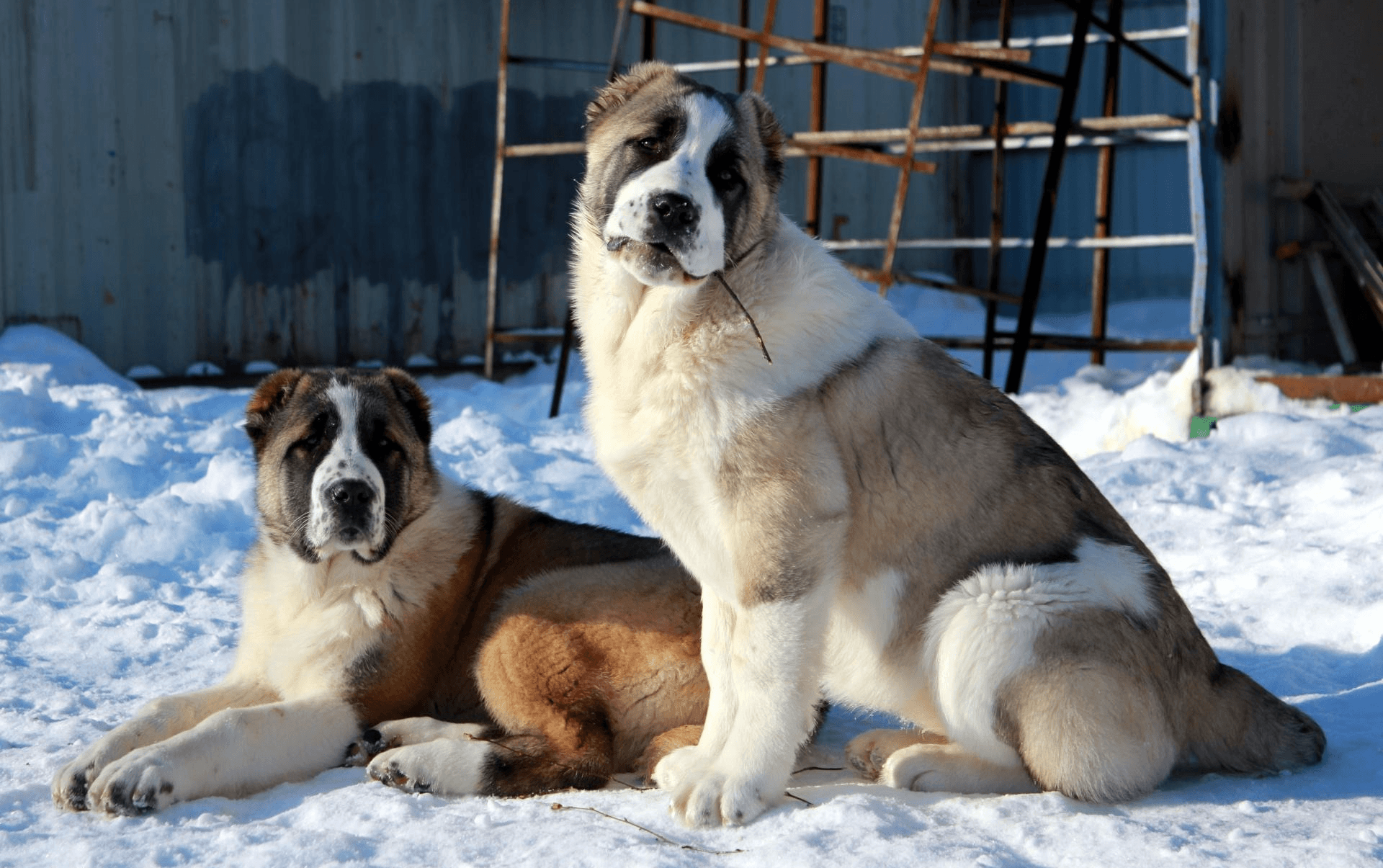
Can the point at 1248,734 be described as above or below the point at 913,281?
below

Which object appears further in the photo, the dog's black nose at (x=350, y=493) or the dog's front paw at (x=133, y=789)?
the dog's black nose at (x=350, y=493)

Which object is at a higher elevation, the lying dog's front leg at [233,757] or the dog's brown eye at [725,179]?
the dog's brown eye at [725,179]

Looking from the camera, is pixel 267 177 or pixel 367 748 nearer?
pixel 367 748

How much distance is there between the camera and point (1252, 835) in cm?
266

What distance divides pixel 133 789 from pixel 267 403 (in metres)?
1.24

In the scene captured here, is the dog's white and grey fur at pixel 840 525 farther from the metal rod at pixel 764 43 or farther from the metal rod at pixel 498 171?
the metal rod at pixel 498 171

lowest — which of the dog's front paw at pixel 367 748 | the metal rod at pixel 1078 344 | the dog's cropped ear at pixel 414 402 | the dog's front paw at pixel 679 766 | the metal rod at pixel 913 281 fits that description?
the dog's front paw at pixel 367 748

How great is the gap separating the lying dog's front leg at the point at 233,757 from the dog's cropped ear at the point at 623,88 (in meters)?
1.71

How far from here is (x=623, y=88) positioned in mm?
3344

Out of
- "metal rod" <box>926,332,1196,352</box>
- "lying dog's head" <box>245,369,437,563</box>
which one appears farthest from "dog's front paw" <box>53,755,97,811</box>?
"metal rod" <box>926,332,1196,352</box>

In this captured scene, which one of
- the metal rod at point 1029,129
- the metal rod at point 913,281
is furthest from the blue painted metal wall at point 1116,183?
the metal rod at point 913,281

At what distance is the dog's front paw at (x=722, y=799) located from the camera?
282 cm

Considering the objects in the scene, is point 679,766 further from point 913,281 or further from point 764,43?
point 913,281

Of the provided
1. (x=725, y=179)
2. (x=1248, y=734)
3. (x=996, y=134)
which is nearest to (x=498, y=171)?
(x=996, y=134)
